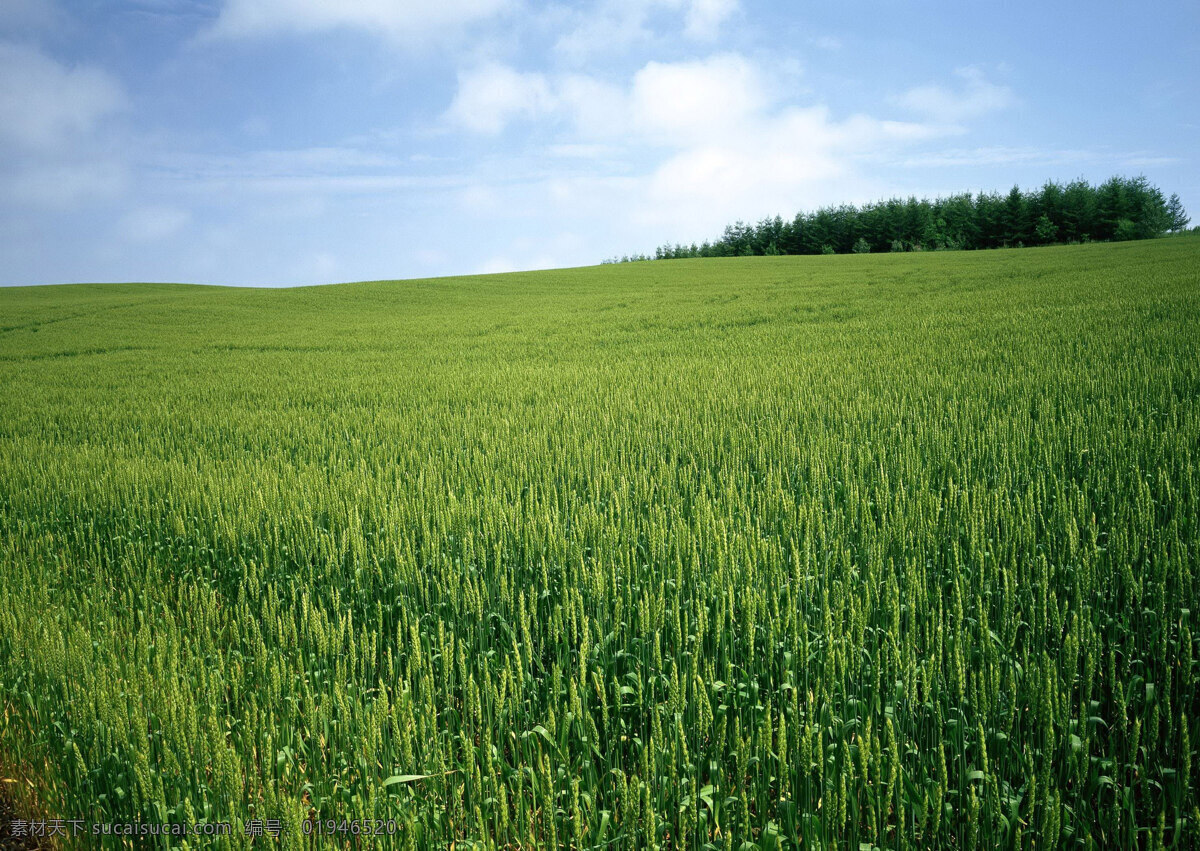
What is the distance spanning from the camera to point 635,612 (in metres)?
3.51

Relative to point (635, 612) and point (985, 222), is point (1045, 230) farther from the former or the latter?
point (635, 612)

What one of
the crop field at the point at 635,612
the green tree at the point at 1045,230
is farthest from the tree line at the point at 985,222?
the crop field at the point at 635,612

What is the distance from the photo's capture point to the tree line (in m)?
66.7

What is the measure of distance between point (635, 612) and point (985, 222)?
267ft

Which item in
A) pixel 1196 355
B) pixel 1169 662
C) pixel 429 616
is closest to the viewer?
pixel 1169 662

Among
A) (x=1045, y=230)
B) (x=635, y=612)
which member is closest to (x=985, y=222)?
(x=1045, y=230)

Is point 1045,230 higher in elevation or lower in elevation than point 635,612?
higher

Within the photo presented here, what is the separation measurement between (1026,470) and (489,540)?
13.0 feet

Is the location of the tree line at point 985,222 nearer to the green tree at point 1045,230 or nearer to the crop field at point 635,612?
the green tree at point 1045,230

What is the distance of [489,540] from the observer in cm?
450

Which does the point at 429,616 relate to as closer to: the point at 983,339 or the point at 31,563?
the point at 31,563

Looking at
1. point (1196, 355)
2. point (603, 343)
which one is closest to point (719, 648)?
point (1196, 355)

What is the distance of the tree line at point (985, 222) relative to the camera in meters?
66.7

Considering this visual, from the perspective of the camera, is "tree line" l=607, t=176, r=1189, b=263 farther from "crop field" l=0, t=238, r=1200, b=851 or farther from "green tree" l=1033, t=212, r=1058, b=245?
"crop field" l=0, t=238, r=1200, b=851
